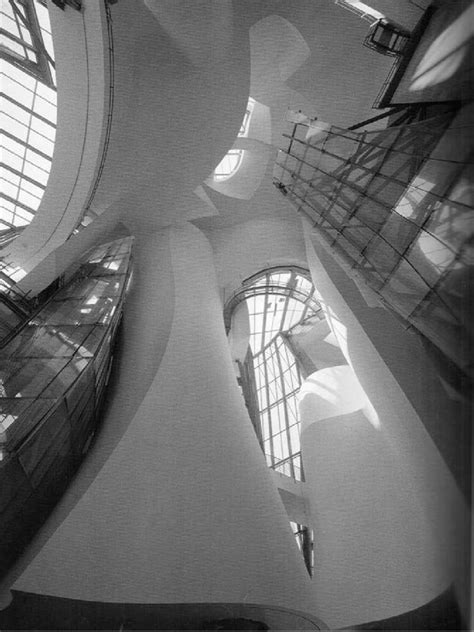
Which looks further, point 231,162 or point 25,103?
point 231,162

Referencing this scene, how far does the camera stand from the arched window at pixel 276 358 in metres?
18.2

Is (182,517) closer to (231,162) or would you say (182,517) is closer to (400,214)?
(400,214)

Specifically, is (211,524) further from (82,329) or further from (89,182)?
(89,182)

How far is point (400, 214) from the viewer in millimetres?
5676

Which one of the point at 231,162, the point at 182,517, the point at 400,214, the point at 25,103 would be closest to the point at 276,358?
the point at 231,162

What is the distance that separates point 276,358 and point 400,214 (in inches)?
707

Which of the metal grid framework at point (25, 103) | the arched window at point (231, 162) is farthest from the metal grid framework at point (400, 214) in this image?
the metal grid framework at point (25, 103)

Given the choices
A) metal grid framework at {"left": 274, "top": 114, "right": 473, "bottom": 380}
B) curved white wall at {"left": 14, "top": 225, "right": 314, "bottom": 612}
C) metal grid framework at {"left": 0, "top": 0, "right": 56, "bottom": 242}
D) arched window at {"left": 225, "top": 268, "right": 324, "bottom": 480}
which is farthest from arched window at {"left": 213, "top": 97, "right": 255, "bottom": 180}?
curved white wall at {"left": 14, "top": 225, "right": 314, "bottom": 612}

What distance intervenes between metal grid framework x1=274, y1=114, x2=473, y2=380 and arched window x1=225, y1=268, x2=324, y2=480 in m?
8.74

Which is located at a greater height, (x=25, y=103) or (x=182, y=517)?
(x=25, y=103)

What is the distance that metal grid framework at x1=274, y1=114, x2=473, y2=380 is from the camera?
12.3ft

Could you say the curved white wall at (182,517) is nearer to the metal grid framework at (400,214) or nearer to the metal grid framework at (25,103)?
the metal grid framework at (400,214)

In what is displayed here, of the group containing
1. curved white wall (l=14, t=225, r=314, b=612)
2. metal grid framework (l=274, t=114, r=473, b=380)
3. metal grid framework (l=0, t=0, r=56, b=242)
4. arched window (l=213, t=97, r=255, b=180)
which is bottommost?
curved white wall (l=14, t=225, r=314, b=612)

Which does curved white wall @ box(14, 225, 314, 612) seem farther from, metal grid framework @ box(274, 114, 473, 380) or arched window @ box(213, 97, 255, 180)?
arched window @ box(213, 97, 255, 180)
